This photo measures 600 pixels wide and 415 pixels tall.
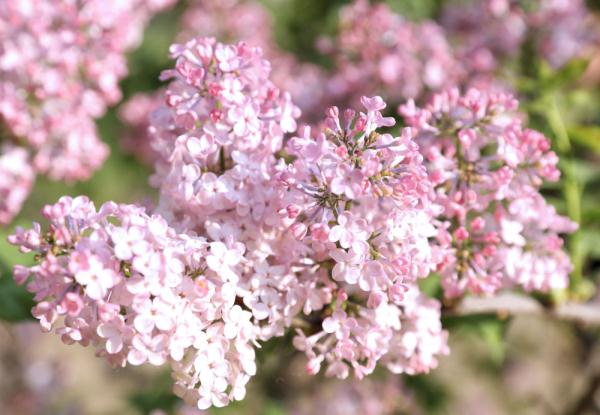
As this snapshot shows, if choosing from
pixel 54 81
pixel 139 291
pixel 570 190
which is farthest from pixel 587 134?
pixel 54 81

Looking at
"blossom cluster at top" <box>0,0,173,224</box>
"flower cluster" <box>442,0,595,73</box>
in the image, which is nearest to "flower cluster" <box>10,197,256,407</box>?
"blossom cluster at top" <box>0,0,173,224</box>

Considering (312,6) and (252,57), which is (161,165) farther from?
(312,6)

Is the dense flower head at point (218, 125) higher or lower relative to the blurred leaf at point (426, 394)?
higher

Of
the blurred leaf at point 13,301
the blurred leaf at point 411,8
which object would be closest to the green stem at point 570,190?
the blurred leaf at point 411,8

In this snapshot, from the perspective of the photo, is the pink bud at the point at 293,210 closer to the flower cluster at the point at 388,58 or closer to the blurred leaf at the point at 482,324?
the blurred leaf at the point at 482,324

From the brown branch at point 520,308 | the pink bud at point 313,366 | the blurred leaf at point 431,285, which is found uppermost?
the blurred leaf at point 431,285

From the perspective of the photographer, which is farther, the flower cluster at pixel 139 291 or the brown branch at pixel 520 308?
the brown branch at pixel 520 308
